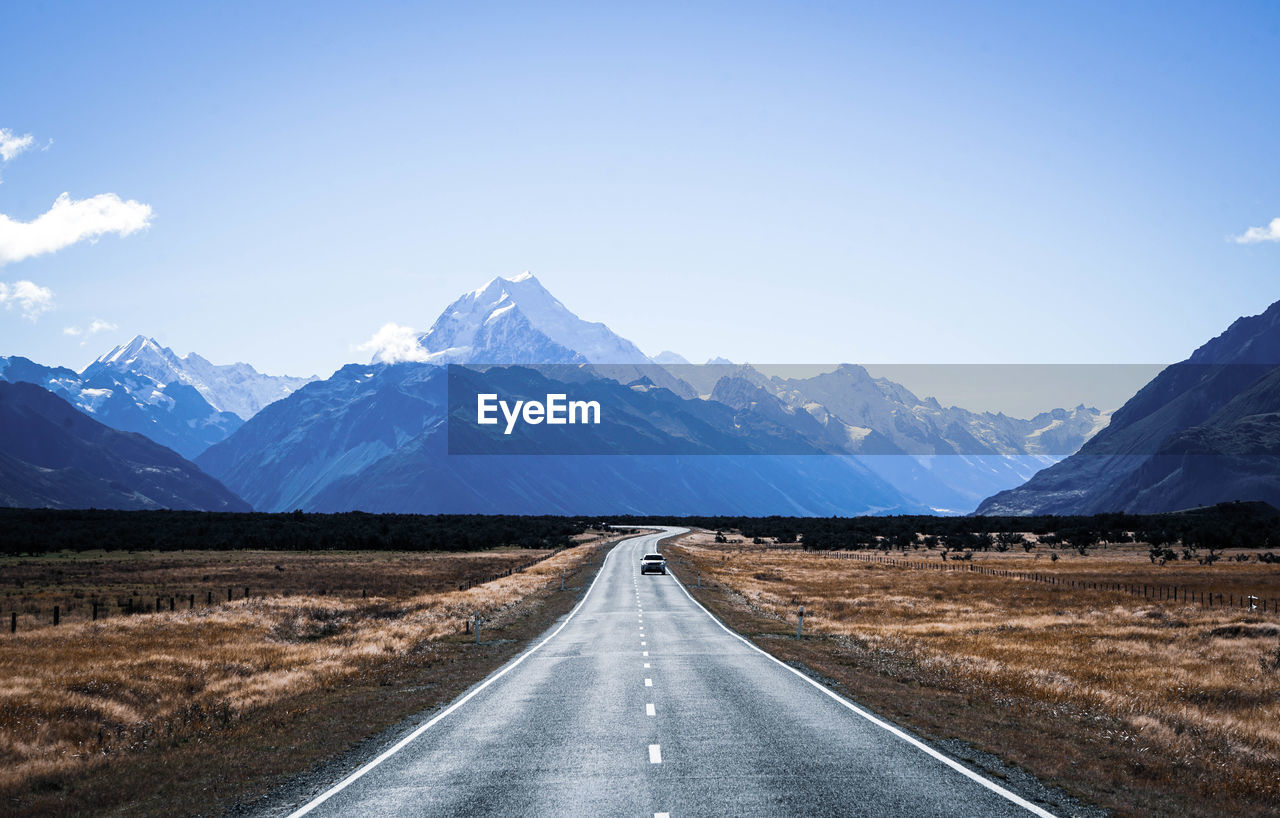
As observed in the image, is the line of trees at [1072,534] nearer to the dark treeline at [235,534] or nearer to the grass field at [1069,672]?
the dark treeline at [235,534]

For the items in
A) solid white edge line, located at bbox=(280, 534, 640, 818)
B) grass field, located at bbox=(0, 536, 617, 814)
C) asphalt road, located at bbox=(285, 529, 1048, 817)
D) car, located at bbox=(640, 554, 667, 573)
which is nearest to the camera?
asphalt road, located at bbox=(285, 529, 1048, 817)

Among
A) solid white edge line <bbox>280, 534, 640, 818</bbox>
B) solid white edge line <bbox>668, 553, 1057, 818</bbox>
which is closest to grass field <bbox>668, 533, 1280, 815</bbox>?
solid white edge line <bbox>668, 553, 1057, 818</bbox>

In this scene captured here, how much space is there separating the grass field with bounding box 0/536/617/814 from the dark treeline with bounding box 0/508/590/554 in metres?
62.3

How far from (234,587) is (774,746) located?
186 ft

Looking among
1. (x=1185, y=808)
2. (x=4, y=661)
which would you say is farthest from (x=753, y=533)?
(x=1185, y=808)

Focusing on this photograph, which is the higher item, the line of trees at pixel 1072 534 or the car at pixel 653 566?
the car at pixel 653 566

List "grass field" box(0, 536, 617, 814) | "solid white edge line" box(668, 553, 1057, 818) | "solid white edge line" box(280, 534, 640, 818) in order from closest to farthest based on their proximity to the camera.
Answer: "solid white edge line" box(668, 553, 1057, 818) → "solid white edge line" box(280, 534, 640, 818) → "grass field" box(0, 536, 617, 814)

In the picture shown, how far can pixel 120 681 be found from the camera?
947 inches

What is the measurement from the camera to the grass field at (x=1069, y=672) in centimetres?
1413

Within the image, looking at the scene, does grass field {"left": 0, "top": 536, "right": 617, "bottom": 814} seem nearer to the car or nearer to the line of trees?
the car

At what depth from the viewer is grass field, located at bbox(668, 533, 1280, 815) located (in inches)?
556

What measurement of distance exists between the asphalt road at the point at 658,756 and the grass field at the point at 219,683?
1.87m

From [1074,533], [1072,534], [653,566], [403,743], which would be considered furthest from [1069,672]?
[1074,533]

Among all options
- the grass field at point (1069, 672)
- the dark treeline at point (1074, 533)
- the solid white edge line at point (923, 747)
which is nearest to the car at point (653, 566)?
the grass field at point (1069, 672)
